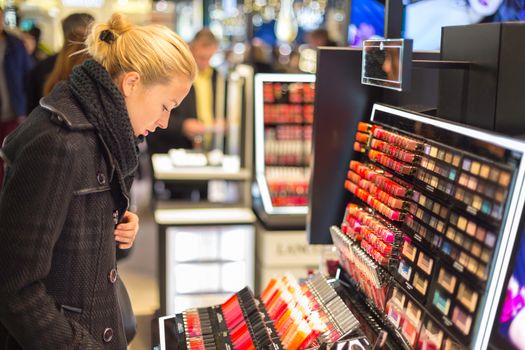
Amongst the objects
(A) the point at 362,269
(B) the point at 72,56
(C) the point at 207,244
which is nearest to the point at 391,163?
(A) the point at 362,269

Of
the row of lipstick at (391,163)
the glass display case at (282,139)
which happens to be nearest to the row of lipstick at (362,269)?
the row of lipstick at (391,163)

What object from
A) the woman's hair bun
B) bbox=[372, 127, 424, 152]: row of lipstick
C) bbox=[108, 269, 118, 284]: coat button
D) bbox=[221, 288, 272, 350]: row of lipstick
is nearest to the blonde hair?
the woman's hair bun

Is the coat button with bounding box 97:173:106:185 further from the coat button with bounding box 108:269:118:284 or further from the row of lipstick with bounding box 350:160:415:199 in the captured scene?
the row of lipstick with bounding box 350:160:415:199

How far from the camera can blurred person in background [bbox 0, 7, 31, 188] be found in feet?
19.8

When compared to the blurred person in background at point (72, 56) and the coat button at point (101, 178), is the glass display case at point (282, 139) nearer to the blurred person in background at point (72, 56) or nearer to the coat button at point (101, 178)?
the blurred person in background at point (72, 56)

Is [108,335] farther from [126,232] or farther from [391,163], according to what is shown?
[391,163]

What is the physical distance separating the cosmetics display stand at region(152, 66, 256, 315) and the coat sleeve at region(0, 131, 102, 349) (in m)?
2.92

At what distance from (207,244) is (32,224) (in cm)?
310

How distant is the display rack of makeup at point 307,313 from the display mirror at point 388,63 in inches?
23.1

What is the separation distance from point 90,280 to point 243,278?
3108 mm

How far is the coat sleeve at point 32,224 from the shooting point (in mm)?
1464

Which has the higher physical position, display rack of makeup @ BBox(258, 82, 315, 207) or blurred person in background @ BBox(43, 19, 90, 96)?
blurred person in background @ BBox(43, 19, 90, 96)

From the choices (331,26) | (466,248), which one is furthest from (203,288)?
(331,26)

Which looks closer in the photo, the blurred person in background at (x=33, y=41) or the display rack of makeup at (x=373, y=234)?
the display rack of makeup at (x=373, y=234)
